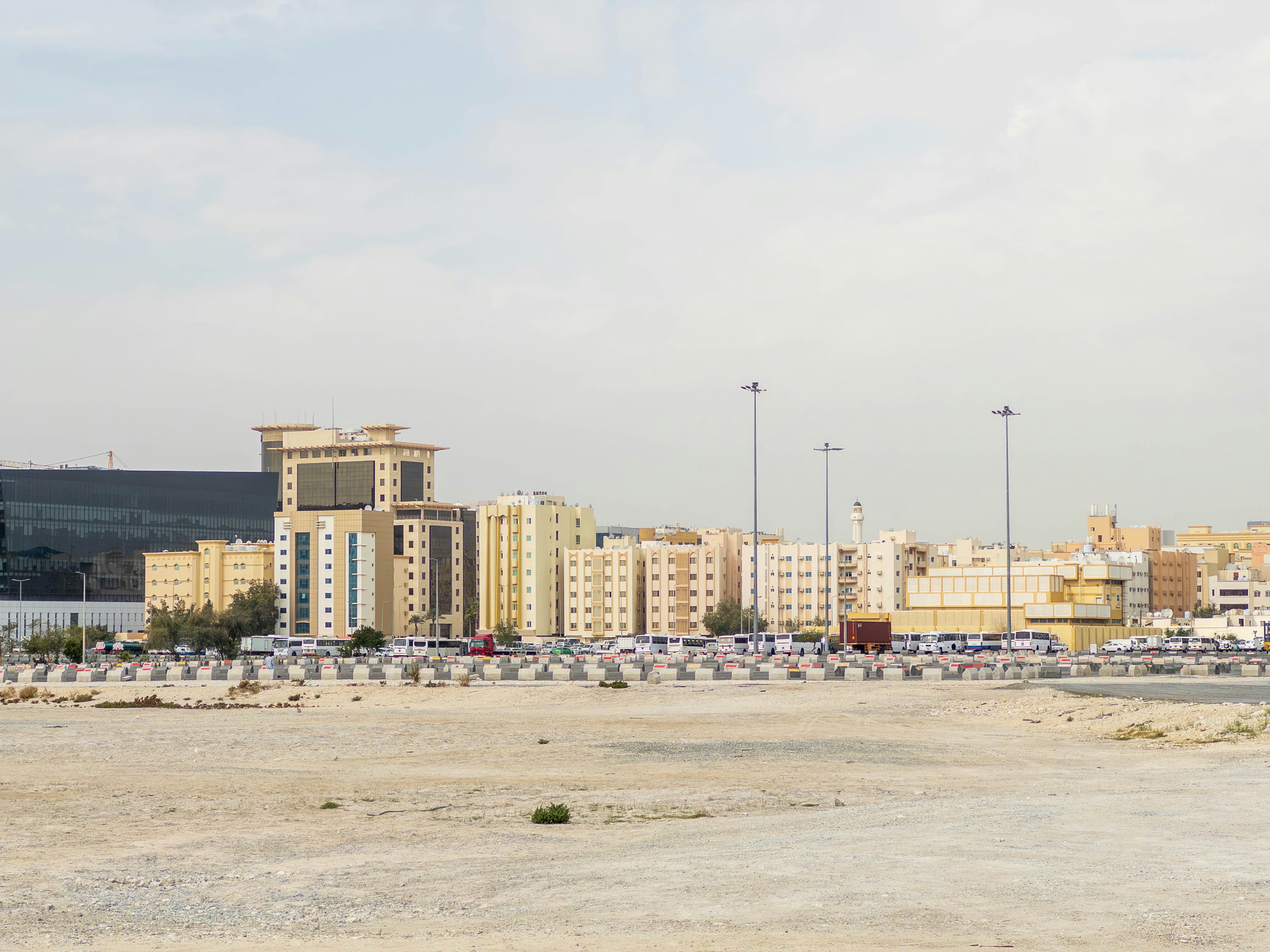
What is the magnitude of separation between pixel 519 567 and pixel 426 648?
203 ft

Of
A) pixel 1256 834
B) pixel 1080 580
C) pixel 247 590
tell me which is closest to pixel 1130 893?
pixel 1256 834

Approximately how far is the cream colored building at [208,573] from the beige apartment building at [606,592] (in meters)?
40.5

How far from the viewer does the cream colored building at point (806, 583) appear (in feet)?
590

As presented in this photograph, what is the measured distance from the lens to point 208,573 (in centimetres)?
→ 18275

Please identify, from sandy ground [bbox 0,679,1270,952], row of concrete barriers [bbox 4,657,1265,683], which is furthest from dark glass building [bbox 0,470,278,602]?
sandy ground [bbox 0,679,1270,952]

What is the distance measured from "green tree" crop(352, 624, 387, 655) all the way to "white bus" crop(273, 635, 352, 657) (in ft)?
6.83

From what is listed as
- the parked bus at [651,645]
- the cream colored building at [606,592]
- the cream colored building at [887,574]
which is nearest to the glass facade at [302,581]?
the cream colored building at [606,592]

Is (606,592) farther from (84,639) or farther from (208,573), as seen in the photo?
(84,639)

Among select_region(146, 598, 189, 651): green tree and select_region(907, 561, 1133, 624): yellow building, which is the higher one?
select_region(907, 561, 1133, 624): yellow building

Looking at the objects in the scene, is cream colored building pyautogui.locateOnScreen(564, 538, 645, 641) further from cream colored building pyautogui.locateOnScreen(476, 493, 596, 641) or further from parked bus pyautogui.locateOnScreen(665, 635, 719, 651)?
parked bus pyautogui.locateOnScreen(665, 635, 719, 651)

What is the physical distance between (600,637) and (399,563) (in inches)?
1171

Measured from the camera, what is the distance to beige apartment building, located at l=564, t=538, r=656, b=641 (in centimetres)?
18712

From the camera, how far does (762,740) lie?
1249 inches

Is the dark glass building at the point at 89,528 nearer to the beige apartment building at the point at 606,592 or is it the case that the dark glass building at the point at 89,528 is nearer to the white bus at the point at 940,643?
the beige apartment building at the point at 606,592
